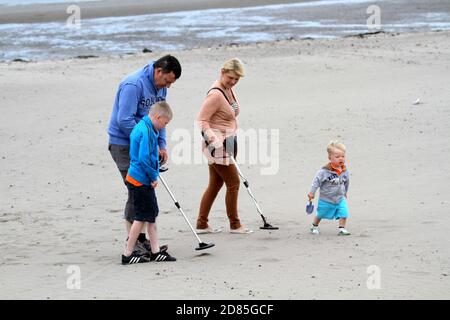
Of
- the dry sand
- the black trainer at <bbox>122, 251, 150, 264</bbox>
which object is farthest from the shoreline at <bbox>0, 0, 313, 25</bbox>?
the black trainer at <bbox>122, 251, 150, 264</bbox>

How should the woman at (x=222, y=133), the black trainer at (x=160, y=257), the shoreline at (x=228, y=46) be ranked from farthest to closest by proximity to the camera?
the shoreline at (x=228, y=46)
the woman at (x=222, y=133)
the black trainer at (x=160, y=257)

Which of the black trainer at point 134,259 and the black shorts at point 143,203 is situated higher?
the black shorts at point 143,203

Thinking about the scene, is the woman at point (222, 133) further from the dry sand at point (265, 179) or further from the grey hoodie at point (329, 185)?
the grey hoodie at point (329, 185)

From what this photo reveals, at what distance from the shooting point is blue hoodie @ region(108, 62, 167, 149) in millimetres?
8297

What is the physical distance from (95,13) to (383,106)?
57.9ft

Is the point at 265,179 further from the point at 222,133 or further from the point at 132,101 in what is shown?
the point at 132,101

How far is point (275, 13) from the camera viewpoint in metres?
29.8

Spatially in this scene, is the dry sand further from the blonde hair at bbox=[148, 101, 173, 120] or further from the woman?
the blonde hair at bbox=[148, 101, 173, 120]

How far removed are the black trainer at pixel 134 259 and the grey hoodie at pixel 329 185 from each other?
5.92 ft

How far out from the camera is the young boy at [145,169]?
8023 millimetres

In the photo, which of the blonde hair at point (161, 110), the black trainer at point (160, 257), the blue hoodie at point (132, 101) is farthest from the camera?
the black trainer at point (160, 257)

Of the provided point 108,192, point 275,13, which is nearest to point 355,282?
point 108,192

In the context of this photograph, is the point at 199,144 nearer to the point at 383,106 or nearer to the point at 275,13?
the point at 383,106

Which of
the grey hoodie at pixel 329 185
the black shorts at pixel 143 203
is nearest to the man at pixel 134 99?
the black shorts at pixel 143 203
